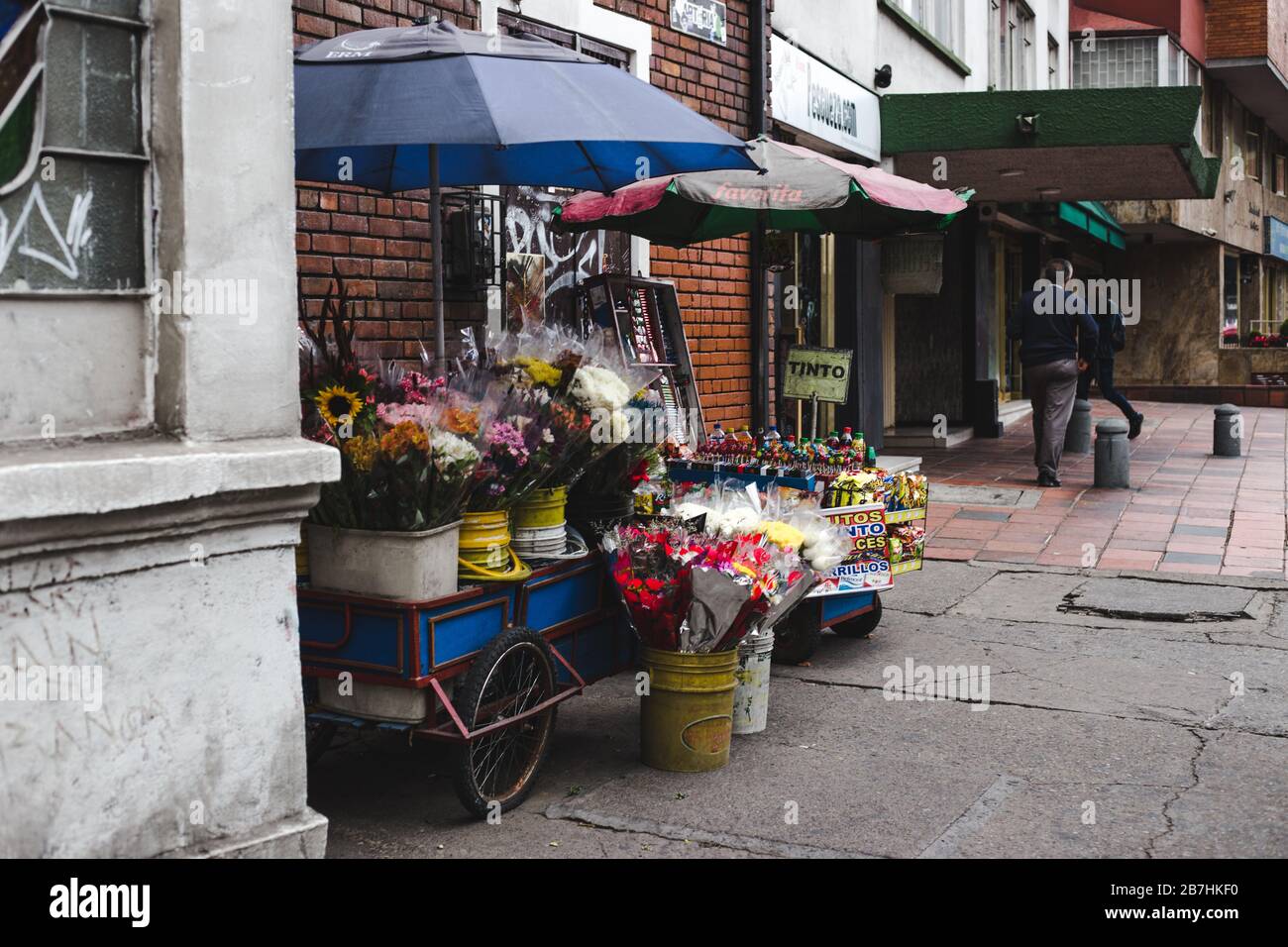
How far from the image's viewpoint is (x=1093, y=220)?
2091 centimetres

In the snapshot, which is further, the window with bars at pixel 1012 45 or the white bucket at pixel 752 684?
the window with bars at pixel 1012 45

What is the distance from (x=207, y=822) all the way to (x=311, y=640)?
80cm

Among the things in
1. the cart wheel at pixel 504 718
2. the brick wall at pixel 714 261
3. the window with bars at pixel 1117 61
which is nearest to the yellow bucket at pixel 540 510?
the cart wheel at pixel 504 718

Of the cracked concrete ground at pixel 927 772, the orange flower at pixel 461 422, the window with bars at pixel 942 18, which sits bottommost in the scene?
the cracked concrete ground at pixel 927 772

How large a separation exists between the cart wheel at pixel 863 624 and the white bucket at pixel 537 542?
8.21 feet

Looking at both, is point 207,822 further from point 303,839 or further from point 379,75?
point 379,75

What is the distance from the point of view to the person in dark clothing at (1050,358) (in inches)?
481

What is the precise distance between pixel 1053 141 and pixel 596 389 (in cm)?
907

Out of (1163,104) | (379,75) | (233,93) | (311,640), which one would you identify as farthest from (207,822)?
(1163,104)

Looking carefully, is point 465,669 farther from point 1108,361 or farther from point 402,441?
point 1108,361

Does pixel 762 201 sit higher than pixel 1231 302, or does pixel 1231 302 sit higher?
Result: pixel 1231 302

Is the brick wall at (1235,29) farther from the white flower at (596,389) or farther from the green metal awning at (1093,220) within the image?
the white flower at (596,389)

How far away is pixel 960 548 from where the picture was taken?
9.51 metres

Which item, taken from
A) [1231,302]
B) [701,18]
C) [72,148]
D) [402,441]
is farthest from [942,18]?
[1231,302]
